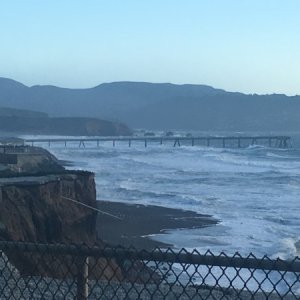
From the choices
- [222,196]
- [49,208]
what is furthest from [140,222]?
[222,196]

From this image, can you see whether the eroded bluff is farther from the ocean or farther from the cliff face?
the ocean

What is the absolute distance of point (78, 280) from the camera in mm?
5227

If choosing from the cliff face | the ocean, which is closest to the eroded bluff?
the cliff face

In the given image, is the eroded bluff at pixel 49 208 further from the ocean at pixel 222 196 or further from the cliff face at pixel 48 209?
the ocean at pixel 222 196

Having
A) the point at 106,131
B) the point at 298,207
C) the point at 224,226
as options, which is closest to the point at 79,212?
the point at 224,226

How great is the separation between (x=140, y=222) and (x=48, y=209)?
9.08m

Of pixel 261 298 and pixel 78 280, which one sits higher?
pixel 78 280

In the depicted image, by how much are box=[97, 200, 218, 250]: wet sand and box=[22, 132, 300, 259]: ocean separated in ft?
2.25

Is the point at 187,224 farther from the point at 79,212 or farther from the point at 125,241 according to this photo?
the point at 79,212

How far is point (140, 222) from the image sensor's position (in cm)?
2644

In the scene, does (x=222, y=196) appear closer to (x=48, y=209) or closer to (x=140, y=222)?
(x=140, y=222)

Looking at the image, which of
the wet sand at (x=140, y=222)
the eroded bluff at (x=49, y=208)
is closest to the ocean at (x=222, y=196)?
the wet sand at (x=140, y=222)

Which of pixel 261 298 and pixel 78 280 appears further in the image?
pixel 261 298

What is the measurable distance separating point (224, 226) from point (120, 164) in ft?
115
